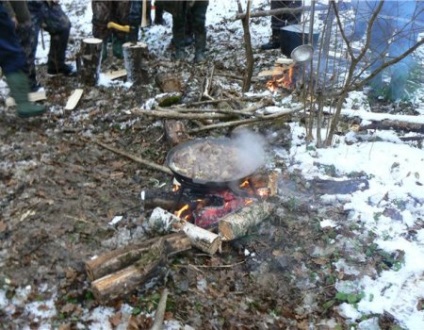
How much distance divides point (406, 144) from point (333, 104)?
108 centimetres

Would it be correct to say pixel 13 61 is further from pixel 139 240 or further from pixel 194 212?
pixel 194 212

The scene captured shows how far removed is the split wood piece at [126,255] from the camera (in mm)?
3352

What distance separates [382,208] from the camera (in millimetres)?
4297

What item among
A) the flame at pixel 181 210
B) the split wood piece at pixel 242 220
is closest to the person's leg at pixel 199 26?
the flame at pixel 181 210

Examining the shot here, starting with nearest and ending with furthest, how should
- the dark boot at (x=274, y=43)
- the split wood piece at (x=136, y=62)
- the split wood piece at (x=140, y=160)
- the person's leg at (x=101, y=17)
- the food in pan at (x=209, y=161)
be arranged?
the food in pan at (x=209, y=161) < the split wood piece at (x=140, y=160) < the split wood piece at (x=136, y=62) < the person's leg at (x=101, y=17) < the dark boot at (x=274, y=43)

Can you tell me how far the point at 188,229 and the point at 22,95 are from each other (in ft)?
11.4

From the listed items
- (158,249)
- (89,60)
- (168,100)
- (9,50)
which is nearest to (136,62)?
(89,60)

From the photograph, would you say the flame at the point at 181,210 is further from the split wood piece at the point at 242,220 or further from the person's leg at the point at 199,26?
the person's leg at the point at 199,26

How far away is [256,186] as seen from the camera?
4.41 metres

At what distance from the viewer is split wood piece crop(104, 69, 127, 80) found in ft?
23.9

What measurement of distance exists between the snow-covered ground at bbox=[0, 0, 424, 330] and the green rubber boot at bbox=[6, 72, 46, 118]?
3.27 meters

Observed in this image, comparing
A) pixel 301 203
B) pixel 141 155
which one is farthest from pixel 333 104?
pixel 141 155

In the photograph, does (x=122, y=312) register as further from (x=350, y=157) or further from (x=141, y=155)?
(x=350, y=157)

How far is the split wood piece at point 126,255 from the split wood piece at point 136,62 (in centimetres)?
408
